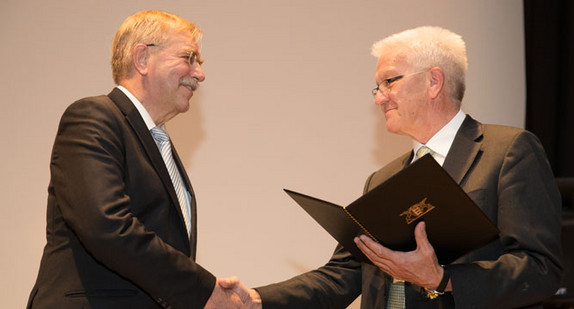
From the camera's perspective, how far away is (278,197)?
4.29 metres

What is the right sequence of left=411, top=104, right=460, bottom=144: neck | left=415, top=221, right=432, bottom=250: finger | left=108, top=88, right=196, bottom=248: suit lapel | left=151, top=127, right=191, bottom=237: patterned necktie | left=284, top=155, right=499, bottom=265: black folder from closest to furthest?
left=284, top=155, right=499, bottom=265: black folder → left=415, top=221, right=432, bottom=250: finger → left=108, top=88, right=196, bottom=248: suit lapel → left=151, top=127, right=191, bottom=237: patterned necktie → left=411, top=104, right=460, bottom=144: neck

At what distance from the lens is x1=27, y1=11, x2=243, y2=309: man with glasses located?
A: 88.6 inches

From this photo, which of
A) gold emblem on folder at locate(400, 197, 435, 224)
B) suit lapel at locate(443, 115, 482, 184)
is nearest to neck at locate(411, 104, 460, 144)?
suit lapel at locate(443, 115, 482, 184)

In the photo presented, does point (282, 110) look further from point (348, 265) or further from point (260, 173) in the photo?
point (348, 265)

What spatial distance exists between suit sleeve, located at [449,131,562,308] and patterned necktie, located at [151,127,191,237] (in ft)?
3.34

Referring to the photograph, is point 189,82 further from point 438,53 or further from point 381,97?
point 438,53

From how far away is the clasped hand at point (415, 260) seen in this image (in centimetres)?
225

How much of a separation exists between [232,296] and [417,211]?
95 centimetres

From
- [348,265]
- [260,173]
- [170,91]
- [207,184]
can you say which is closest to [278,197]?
[260,173]

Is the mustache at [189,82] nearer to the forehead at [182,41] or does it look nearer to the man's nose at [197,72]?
the man's nose at [197,72]

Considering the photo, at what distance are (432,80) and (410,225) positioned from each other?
877 mm

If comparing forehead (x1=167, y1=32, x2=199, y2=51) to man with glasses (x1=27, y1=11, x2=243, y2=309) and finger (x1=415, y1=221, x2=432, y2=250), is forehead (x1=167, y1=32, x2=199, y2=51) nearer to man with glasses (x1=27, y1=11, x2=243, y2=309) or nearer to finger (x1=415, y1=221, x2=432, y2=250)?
man with glasses (x1=27, y1=11, x2=243, y2=309)

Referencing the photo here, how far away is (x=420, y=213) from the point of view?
2.18 metres

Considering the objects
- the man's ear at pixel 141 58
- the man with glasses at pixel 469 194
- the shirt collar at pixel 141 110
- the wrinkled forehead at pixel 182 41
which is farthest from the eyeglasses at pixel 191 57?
the man with glasses at pixel 469 194
